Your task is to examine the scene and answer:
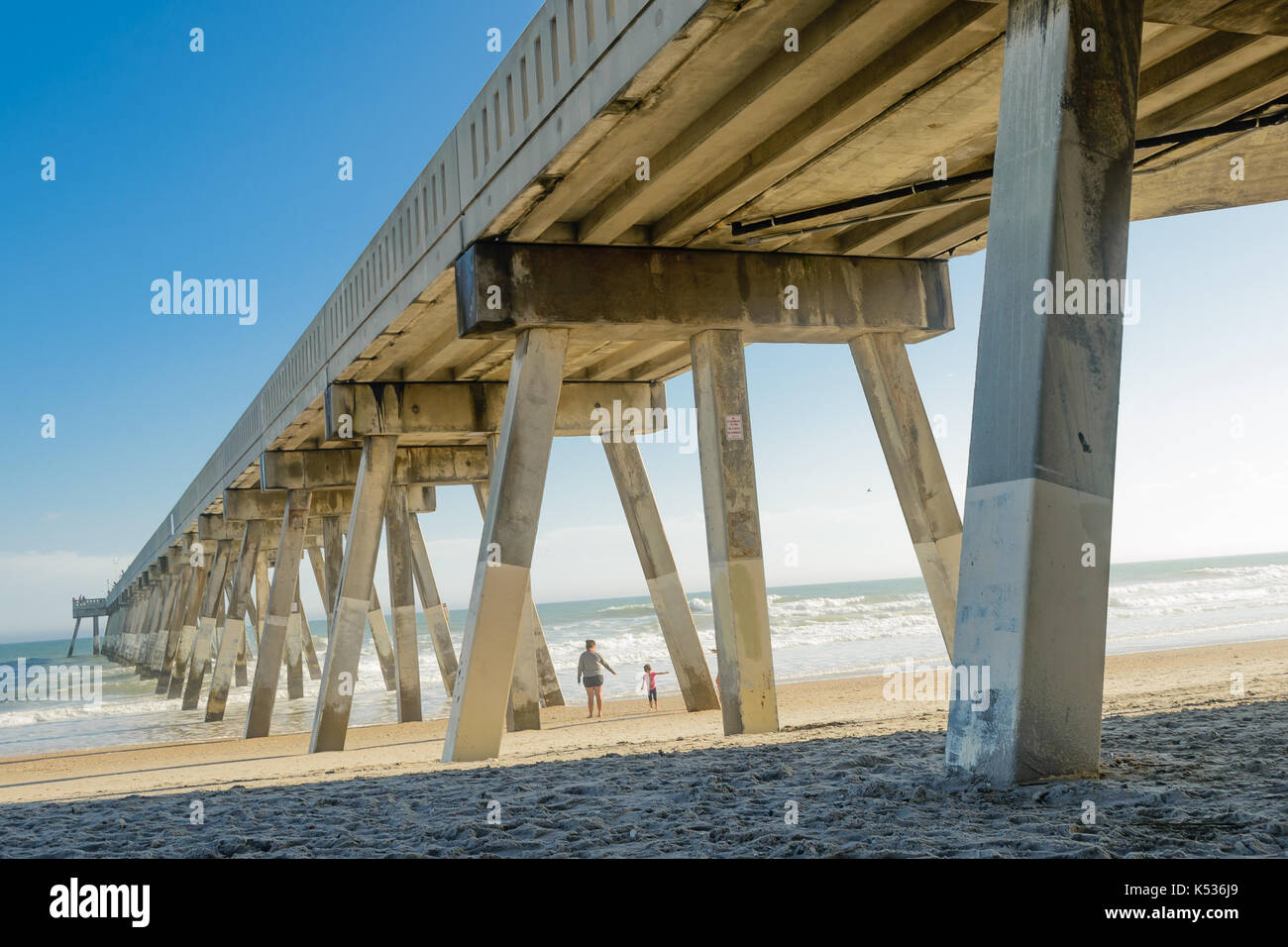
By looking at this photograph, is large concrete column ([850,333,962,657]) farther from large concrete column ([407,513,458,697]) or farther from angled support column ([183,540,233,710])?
angled support column ([183,540,233,710])

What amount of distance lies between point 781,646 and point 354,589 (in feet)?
94.0

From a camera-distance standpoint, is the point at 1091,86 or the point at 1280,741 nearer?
the point at 1091,86

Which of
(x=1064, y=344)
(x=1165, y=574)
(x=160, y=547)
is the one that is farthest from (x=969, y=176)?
(x=1165, y=574)

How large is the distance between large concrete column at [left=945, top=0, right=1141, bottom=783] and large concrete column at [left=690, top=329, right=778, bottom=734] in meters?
4.82

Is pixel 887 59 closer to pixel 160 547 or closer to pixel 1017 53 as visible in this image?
pixel 1017 53

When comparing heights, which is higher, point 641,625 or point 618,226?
point 618,226

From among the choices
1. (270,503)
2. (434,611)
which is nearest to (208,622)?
(270,503)

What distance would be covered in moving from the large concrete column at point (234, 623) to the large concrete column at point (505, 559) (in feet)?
Answer: 49.7

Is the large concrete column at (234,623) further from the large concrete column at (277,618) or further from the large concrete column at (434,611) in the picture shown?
the large concrete column at (277,618)

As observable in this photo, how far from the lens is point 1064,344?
176 inches

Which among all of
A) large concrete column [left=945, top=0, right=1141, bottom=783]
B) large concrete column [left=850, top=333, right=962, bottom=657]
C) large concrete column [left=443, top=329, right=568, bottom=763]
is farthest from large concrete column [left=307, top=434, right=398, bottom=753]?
large concrete column [left=945, top=0, right=1141, bottom=783]

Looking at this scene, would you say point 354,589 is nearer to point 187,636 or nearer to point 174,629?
point 187,636

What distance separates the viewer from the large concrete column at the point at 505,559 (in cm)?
935

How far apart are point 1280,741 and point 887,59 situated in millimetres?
4289
